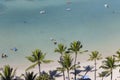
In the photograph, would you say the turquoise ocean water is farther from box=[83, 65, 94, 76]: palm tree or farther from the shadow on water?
box=[83, 65, 94, 76]: palm tree

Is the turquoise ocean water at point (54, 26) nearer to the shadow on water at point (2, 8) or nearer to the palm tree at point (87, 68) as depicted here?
the shadow on water at point (2, 8)

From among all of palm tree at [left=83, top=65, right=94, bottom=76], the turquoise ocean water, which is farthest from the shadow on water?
palm tree at [left=83, top=65, right=94, bottom=76]

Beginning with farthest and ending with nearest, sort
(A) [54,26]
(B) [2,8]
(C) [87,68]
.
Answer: (B) [2,8], (A) [54,26], (C) [87,68]

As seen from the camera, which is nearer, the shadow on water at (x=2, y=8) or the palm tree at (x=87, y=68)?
the palm tree at (x=87, y=68)

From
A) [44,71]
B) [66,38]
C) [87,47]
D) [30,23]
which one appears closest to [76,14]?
[30,23]

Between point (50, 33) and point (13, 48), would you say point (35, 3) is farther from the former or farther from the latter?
point (13, 48)

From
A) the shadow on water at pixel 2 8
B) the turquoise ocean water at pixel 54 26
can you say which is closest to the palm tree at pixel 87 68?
the turquoise ocean water at pixel 54 26

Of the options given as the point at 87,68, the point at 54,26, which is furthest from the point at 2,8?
the point at 87,68

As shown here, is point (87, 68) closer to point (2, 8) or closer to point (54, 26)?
point (54, 26)
